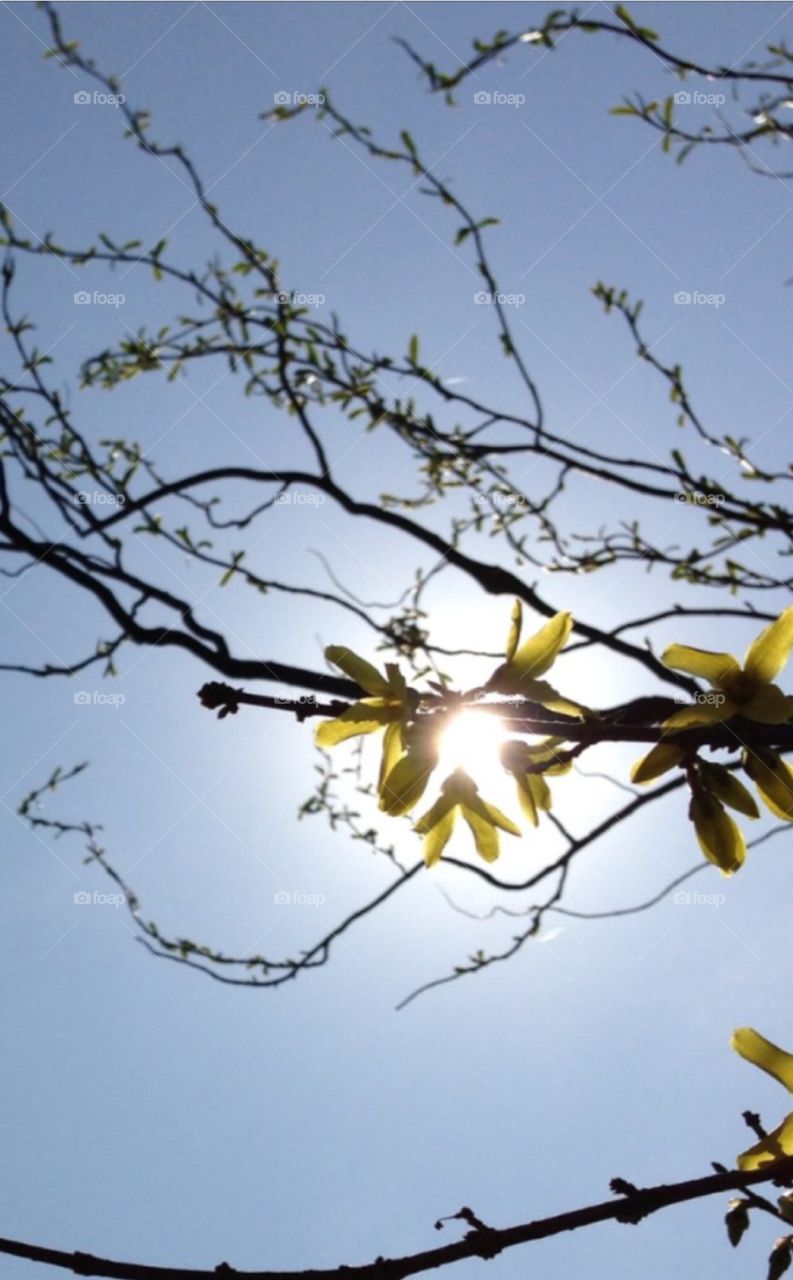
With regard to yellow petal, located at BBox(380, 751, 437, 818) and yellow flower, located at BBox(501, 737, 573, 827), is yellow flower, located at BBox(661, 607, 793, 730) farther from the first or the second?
yellow petal, located at BBox(380, 751, 437, 818)

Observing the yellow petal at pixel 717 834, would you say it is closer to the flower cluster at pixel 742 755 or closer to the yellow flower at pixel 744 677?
the flower cluster at pixel 742 755

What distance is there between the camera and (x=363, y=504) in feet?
10.2

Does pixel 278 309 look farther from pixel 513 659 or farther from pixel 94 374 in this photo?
pixel 513 659

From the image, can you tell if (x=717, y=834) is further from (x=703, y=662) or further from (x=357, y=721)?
(x=357, y=721)

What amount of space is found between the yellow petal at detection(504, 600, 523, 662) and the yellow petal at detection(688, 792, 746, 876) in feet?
1.07

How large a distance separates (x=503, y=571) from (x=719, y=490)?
25.6 inches

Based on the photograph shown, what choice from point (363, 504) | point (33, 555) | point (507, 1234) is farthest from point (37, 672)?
point (507, 1234)

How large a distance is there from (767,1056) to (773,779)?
0.36 m

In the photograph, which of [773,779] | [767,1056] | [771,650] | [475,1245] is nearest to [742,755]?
[773,779]

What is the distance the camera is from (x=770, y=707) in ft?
4.54

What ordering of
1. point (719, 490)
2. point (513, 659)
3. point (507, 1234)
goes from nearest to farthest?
point (507, 1234), point (513, 659), point (719, 490)

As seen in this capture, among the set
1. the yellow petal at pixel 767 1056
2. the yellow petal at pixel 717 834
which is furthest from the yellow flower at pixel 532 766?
the yellow petal at pixel 767 1056

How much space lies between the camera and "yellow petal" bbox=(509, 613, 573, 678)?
1511 millimetres

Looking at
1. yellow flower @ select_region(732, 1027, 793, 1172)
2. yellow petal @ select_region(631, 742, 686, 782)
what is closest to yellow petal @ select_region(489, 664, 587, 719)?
yellow petal @ select_region(631, 742, 686, 782)
